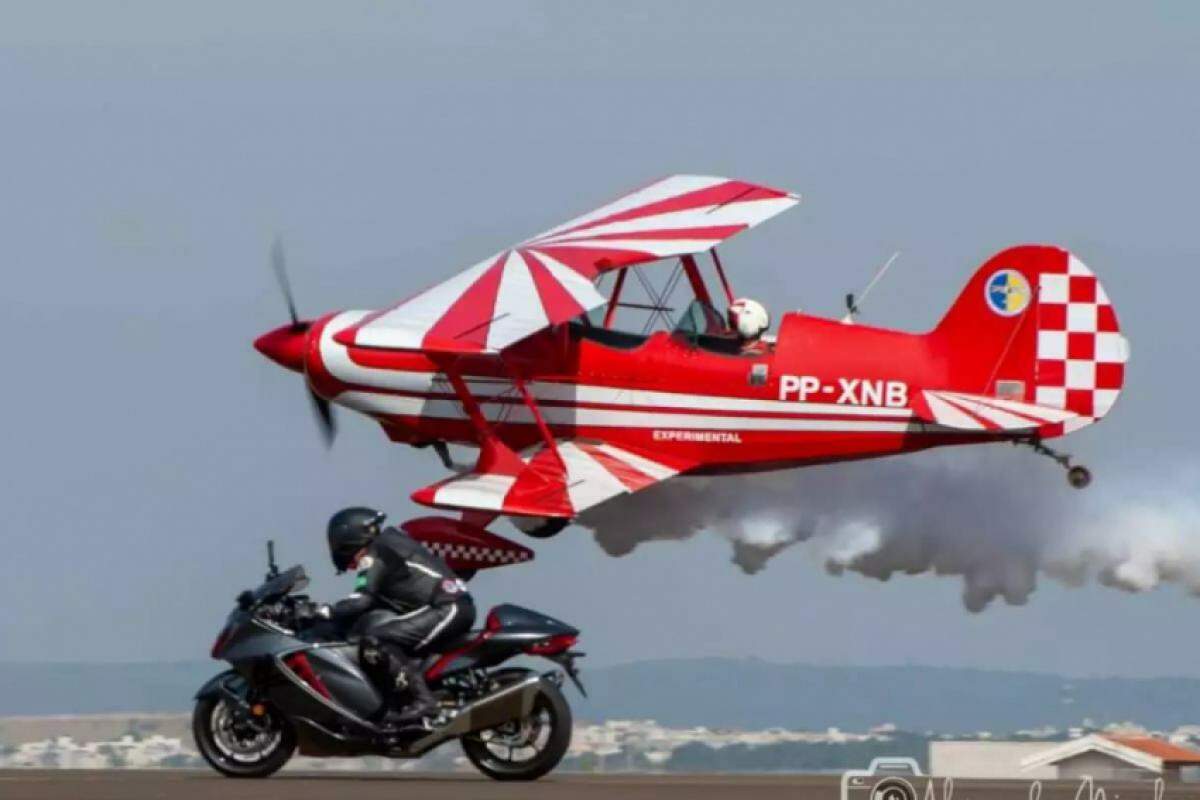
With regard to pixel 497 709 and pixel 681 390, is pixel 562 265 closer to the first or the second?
pixel 681 390

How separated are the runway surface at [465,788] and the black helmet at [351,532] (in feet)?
4.66

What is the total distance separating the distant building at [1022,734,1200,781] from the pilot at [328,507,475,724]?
530 centimetres

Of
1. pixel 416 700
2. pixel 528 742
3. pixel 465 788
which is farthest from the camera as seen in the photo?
pixel 416 700

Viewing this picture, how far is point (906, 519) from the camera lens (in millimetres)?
28812

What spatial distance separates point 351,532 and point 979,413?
1035 cm

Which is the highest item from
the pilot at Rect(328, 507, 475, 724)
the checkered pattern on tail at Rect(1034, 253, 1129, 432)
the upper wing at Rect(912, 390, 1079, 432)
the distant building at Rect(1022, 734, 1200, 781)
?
the checkered pattern on tail at Rect(1034, 253, 1129, 432)

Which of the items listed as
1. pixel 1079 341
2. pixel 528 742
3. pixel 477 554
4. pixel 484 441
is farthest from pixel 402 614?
pixel 1079 341

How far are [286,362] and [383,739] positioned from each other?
37.1 feet

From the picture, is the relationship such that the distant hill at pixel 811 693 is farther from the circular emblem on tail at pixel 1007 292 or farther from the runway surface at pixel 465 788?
the runway surface at pixel 465 788

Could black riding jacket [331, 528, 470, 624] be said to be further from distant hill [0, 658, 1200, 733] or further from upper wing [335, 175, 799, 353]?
distant hill [0, 658, 1200, 733]

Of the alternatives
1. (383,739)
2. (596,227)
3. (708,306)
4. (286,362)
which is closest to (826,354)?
(708,306)

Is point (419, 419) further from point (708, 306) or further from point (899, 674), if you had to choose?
point (899, 674)

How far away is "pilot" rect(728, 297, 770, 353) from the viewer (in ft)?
89.9

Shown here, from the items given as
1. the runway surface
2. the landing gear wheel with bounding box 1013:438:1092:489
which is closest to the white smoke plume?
the landing gear wheel with bounding box 1013:438:1092:489
